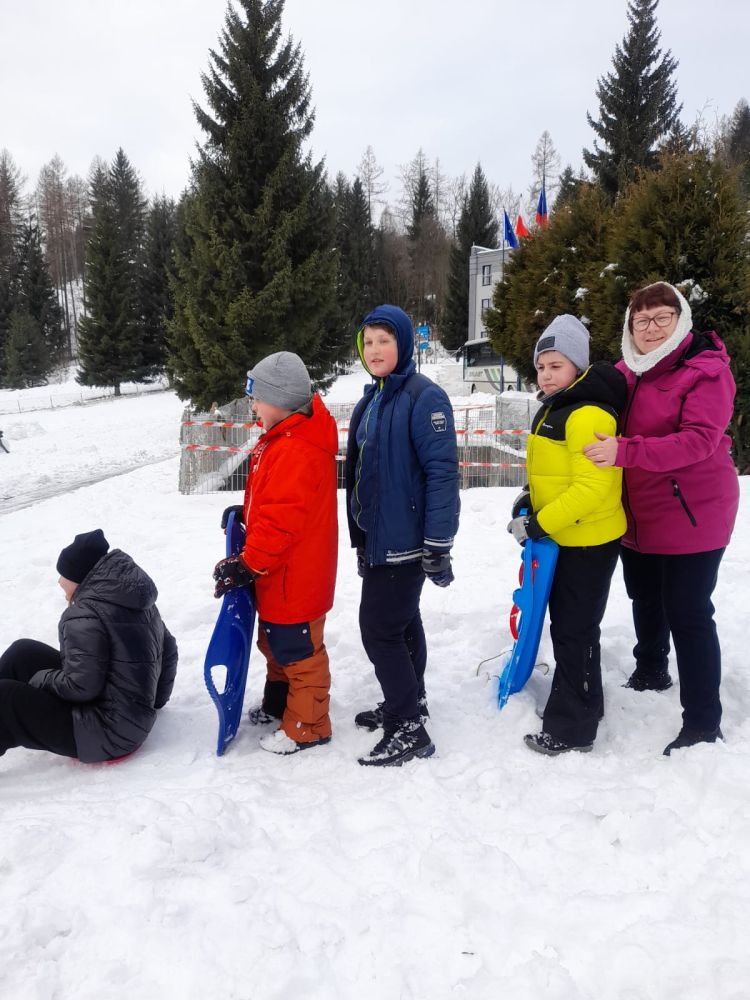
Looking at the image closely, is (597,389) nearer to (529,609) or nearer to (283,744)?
(529,609)

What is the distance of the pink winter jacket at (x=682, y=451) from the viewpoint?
8.84 feet

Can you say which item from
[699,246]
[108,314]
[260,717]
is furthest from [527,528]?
[108,314]

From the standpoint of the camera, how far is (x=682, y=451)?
2680mm

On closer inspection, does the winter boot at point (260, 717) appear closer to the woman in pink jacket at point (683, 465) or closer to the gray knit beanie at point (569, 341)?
the woman in pink jacket at point (683, 465)

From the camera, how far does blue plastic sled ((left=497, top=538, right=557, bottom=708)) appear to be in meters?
3.08

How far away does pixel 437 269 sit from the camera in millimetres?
50875

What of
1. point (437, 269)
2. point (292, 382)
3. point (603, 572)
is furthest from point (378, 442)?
point (437, 269)

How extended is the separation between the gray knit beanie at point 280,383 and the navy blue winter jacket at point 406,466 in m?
0.36

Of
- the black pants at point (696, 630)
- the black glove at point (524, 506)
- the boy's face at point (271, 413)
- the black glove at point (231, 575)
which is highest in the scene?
the boy's face at point (271, 413)

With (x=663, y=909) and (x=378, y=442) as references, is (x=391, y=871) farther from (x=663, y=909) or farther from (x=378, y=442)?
(x=378, y=442)

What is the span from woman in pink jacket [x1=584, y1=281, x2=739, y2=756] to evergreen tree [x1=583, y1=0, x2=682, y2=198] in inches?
1030

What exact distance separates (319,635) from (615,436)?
1.70 metres

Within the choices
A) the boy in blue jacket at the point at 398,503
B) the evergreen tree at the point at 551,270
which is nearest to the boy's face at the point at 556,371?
the boy in blue jacket at the point at 398,503

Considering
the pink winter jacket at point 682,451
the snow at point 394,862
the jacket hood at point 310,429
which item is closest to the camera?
the snow at point 394,862
